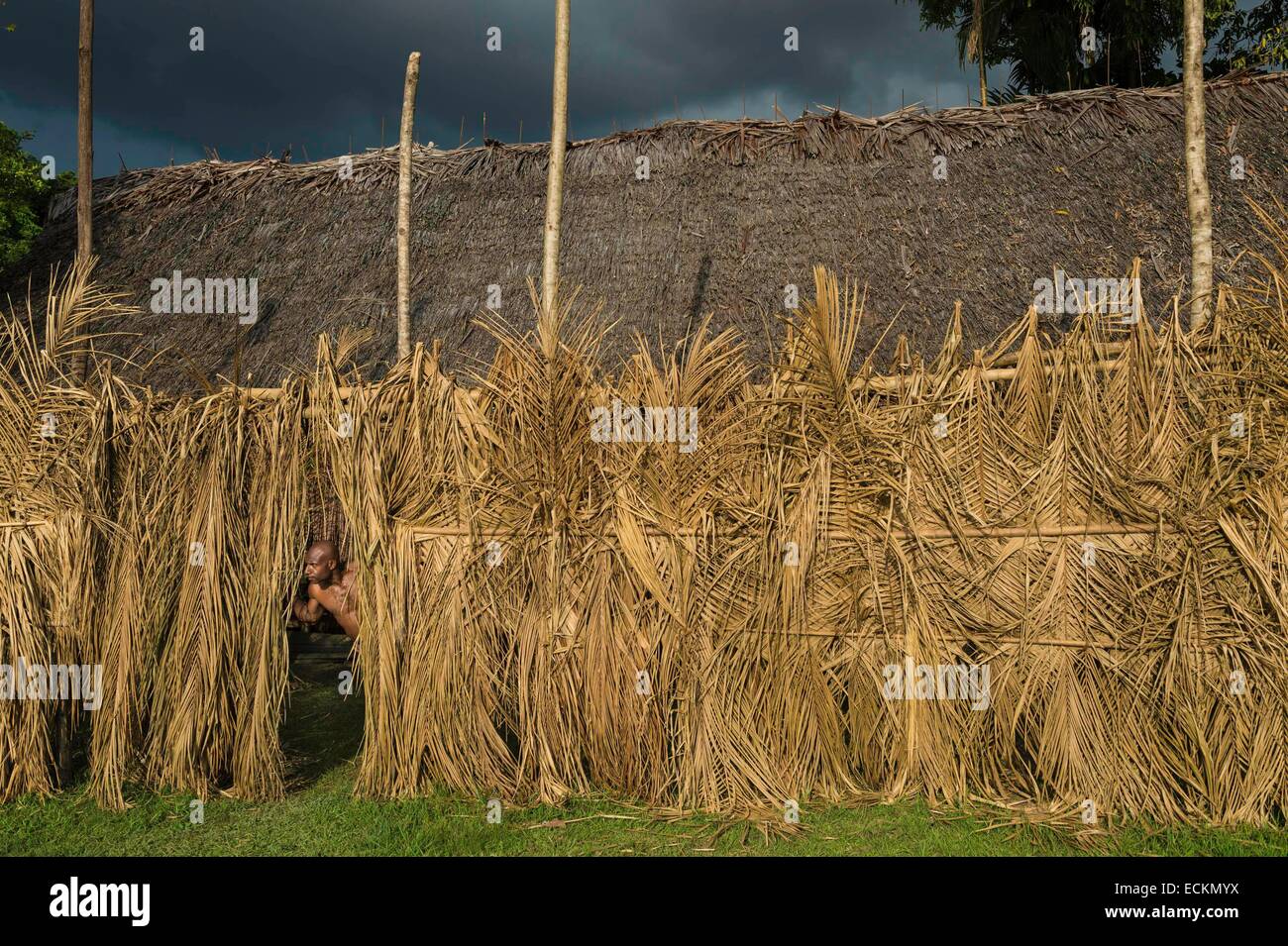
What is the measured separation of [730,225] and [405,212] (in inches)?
123

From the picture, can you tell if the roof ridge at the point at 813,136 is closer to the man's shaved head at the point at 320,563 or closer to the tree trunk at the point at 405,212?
the tree trunk at the point at 405,212

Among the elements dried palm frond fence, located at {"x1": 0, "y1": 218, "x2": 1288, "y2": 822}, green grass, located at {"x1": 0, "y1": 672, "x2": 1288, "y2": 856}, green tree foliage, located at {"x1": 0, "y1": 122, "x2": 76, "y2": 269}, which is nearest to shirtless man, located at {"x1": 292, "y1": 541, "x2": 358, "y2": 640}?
dried palm frond fence, located at {"x1": 0, "y1": 218, "x2": 1288, "y2": 822}

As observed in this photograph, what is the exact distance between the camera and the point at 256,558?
3.66 metres

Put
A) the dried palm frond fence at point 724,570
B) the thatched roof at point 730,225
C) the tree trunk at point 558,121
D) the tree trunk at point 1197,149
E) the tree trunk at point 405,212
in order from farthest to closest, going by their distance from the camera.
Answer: the thatched roof at point 730,225 → the tree trunk at point 405,212 → the tree trunk at point 558,121 → the tree trunk at point 1197,149 → the dried palm frond fence at point 724,570

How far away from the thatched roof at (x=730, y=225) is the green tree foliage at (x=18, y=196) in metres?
0.33

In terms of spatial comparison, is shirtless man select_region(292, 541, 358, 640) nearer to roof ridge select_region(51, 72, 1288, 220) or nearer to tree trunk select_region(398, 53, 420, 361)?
tree trunk select_region(398, 53, 420, 361)

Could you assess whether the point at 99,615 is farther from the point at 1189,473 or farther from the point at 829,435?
the point at 1189,473

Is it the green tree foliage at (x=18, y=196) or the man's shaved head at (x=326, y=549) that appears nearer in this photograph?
the man's shaved head at (x=326, y=549)

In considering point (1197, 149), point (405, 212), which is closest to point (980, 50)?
point (1197, 149)

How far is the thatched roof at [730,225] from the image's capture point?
7.75m

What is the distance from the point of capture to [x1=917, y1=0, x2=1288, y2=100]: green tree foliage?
13211 millimetres

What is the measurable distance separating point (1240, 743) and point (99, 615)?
4.55 metres

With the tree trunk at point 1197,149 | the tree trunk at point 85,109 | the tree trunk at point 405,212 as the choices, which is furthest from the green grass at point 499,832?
the tree trunk at point 85,109
